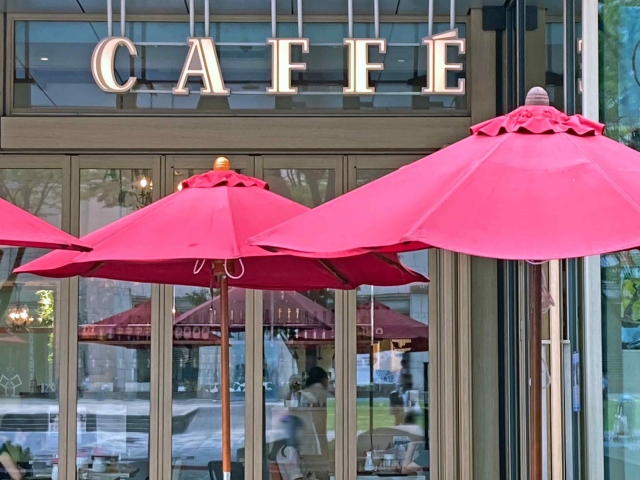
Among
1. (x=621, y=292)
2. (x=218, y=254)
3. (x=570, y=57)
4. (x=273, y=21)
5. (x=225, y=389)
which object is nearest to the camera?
→ (x=218, y=254)

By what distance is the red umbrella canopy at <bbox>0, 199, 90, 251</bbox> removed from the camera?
339 centimetres

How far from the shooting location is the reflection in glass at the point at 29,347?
7.08 meters

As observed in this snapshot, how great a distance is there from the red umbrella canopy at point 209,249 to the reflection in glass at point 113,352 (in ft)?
6.72

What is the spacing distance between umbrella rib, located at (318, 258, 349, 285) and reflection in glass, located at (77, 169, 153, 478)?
2782 mm

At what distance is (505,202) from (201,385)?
16.3 feet

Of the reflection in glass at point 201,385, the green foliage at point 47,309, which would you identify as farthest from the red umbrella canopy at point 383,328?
the green foliage at point 47,309

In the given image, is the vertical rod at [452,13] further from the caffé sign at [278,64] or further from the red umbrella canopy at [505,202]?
the red umbrella canopy at [505,202]

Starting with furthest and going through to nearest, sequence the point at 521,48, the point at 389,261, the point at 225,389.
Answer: the point at 521,48 < the point at 225,389 < the point at 389,261

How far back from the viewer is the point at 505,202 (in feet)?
8.17

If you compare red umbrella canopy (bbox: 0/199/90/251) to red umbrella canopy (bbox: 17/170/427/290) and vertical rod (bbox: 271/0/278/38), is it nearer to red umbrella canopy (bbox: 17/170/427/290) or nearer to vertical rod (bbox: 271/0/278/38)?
red umbrella canopy (bbox: 17/170/427/290)

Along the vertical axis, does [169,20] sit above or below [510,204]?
above

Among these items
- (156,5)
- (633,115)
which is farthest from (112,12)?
(633,115)

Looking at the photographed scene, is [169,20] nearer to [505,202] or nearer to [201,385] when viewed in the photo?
[201,385]

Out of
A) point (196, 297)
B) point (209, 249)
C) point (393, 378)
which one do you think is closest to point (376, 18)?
point (196, 297)
